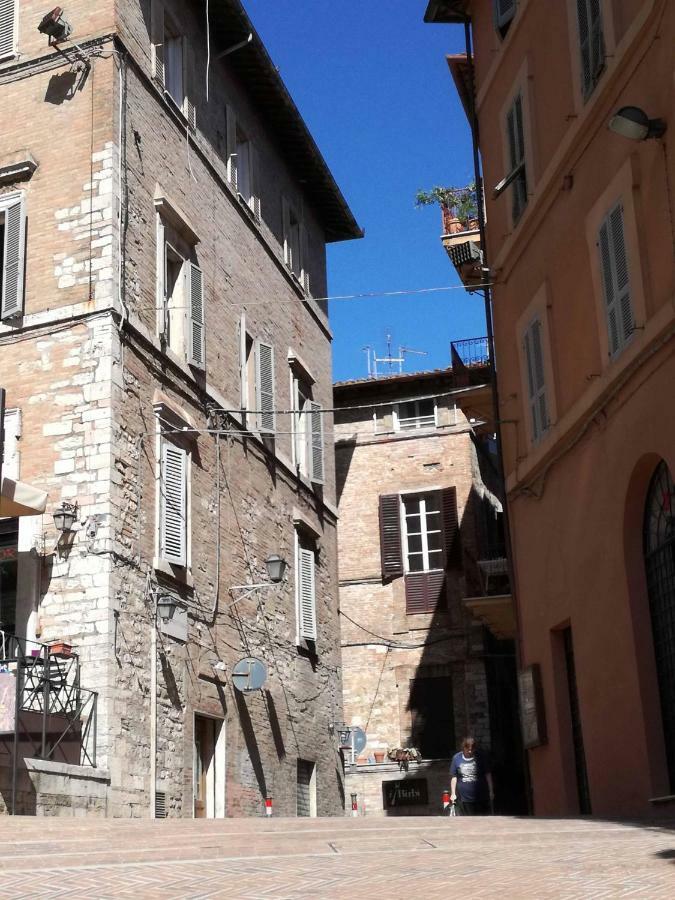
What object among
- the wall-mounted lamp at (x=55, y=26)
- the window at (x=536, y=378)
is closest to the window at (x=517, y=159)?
the window at (x=536, y=378)

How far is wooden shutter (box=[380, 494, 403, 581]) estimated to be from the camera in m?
27.0

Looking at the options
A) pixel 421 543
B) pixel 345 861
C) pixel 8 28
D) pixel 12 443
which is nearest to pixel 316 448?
pixel 421 543

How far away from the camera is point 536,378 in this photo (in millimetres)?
14328

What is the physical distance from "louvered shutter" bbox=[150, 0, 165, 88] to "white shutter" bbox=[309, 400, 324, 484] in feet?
22.8

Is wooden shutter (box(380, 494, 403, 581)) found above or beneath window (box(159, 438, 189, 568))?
above

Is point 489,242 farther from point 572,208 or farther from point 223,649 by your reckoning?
point 223,649

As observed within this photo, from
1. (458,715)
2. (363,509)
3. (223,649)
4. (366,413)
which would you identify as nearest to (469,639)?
(458,715)

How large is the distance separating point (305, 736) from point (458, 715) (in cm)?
623

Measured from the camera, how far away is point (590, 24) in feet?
Result: 41.9

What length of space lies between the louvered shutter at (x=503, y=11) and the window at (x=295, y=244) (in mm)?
7857

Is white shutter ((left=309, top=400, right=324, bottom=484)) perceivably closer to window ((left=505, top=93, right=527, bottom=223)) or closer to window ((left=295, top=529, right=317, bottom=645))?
window ((left=295, top=529, right=317, bottom=645))

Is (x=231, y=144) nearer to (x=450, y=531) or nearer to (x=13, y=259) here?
(x=13, y=259)

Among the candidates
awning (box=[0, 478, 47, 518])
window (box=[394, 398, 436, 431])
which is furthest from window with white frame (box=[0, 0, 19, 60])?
window (box=[394, 398, 436, 431])

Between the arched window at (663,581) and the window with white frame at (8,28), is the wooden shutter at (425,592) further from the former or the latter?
the arched window at (663,581)
